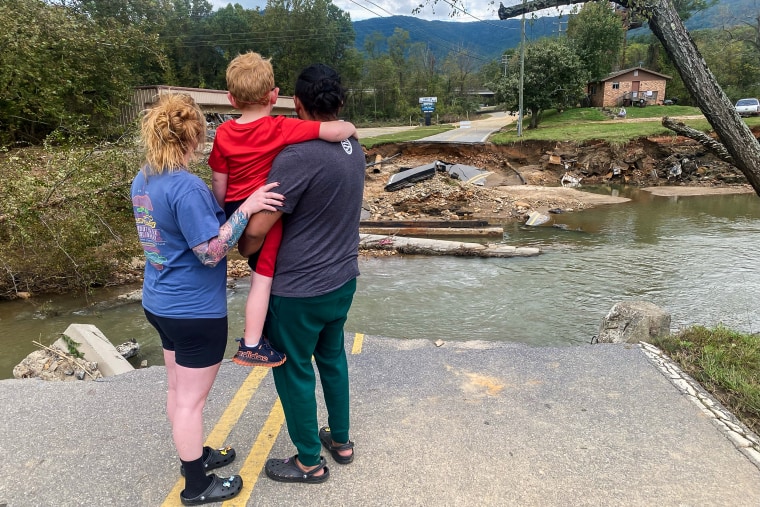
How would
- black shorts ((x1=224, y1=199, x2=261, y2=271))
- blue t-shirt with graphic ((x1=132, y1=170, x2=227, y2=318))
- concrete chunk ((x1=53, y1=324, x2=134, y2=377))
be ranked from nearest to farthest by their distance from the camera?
blue t-shirt with graphic ((x1=132, y1=170, x2=227, y2=318)) → black shorts ((x1=224, y1=199, x2=261, y2=271)) → concrete chunk ((x1=53, y1=324, x2=134, y2=377))

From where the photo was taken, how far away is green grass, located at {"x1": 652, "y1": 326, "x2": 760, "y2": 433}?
3617 mm

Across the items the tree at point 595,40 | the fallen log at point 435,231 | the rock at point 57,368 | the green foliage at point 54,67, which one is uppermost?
the tree at point 595,40

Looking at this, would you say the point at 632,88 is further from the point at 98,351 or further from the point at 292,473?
the point at 292,473

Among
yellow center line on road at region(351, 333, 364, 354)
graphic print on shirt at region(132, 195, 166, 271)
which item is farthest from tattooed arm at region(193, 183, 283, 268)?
yellow center line on road at region(351, 333, 364, 354)

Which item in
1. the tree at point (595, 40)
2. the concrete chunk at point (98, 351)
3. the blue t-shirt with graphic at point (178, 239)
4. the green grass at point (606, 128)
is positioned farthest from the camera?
the tree at point (595, 40)

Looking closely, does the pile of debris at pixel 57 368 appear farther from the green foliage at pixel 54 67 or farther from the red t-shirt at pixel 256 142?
the green foliage at pixel 54 67

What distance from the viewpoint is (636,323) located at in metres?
5.09

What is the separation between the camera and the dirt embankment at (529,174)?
59.7ft

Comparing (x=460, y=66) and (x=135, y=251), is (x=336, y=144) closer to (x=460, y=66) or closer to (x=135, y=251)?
(x=135, y=251)

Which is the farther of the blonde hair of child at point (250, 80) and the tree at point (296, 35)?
the tree at point (296, 35)

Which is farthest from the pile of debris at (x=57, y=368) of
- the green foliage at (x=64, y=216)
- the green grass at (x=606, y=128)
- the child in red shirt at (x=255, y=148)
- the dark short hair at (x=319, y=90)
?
the green grass at (x=606, y=128)

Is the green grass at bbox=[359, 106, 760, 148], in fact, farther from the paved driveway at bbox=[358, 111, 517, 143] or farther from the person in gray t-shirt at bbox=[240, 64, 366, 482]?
the person in gray t-shirt at bbox=[240, 64, 366, 482]

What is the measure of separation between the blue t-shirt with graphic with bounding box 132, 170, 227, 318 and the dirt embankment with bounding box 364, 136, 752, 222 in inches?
564

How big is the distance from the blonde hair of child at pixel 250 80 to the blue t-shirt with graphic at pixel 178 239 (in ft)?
1.53
